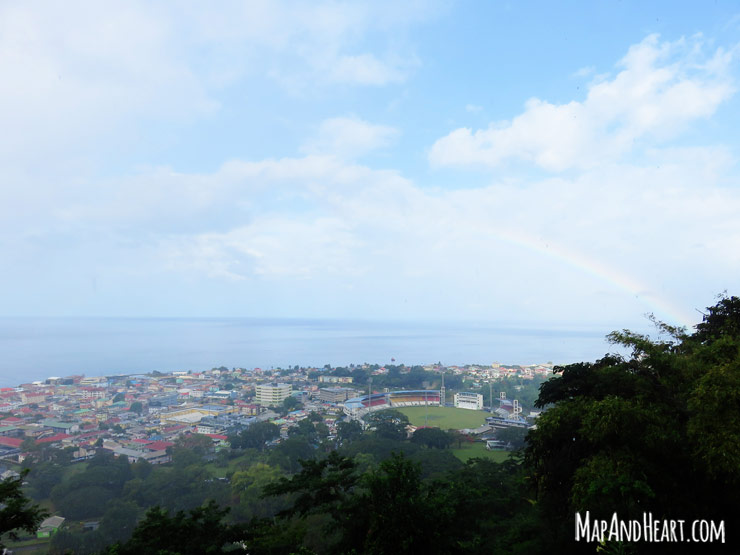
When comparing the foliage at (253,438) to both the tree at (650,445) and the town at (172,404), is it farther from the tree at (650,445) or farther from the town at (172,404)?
the tree at (650,445)

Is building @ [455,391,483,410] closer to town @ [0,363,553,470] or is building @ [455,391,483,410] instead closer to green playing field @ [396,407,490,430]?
town @ [0,363,553,470]

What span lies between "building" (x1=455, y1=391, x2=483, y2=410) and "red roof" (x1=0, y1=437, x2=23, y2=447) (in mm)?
40677

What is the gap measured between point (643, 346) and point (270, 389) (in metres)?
45.6

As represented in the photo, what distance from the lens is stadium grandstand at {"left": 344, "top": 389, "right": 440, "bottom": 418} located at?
4630 cm

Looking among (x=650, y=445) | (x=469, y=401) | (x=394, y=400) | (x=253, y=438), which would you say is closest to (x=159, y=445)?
(x=253, y=438)

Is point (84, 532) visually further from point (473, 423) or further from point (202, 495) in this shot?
point (473, 423)

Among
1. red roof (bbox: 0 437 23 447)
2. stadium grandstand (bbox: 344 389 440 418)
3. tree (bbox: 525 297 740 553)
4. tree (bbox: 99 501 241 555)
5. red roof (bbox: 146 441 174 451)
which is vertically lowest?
stadium grandstand (bbox: 344 389 440 418)

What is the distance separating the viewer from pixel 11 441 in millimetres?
28609

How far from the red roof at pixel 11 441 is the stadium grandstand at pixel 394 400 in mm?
27662

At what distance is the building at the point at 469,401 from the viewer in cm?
4718

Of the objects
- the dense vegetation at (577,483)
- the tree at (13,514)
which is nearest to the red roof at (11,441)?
the dense vegetation at (577,483)

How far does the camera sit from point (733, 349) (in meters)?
6.36

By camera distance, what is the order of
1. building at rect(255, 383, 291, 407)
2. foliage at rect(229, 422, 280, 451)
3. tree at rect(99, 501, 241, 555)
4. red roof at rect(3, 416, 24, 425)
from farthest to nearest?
building at rect(255, 383, 291, 407), red roof at rect(3, 416, 24, 425), foliage at rect(229, 422, 280, 451), tree at rect(99, 501, 241, 555)

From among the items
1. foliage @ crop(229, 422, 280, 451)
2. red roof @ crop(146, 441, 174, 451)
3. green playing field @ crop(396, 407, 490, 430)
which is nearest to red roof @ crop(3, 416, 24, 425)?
red roof @ crop(146, 441, 174, 451)
